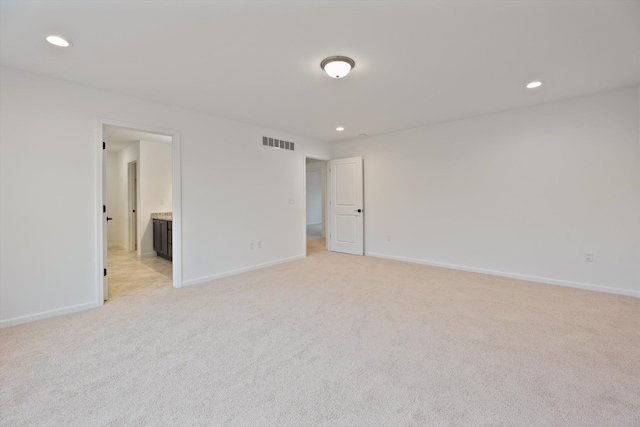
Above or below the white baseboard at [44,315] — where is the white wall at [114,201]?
above

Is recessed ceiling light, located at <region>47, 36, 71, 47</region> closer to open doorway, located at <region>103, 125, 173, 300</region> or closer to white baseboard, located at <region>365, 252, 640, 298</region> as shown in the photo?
open doorway, located at <region>103, 125, 173, 300</region>

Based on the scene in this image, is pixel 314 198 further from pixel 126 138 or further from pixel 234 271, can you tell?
pixel 234 271

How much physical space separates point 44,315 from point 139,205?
3.40 metres

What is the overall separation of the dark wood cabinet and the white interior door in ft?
10.9

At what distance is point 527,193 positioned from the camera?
3.97m

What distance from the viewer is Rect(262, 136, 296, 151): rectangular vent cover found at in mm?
4872

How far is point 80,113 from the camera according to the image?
301cm

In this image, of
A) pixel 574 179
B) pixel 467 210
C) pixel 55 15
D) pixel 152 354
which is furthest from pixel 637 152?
pixel 55 15

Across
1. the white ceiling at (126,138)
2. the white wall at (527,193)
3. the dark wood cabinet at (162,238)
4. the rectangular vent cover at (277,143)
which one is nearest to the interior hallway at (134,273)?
the dark wood cabinet at (162,238)

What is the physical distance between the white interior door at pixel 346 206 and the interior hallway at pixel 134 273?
Result: 3.38 m

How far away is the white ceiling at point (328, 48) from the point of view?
1.89 metres

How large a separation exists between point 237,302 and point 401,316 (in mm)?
1831

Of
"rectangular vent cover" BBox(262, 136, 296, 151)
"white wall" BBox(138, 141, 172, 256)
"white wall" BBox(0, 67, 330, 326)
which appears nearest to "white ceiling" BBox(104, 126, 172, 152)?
"white wall" BBox(138, 141, 172, 256)

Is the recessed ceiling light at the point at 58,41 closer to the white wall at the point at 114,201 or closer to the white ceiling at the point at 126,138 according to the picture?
the white ceiling at the point at 126,138
